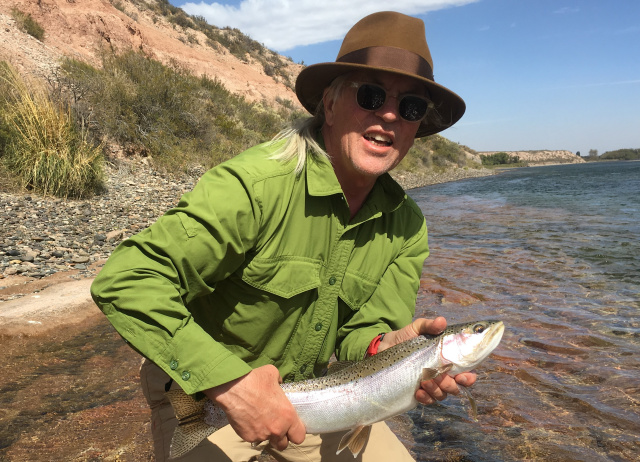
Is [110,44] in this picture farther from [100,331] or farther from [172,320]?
[172,320]

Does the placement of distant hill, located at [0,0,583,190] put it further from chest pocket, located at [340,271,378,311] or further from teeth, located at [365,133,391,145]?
chest pocket, located at [340,271,378,311]

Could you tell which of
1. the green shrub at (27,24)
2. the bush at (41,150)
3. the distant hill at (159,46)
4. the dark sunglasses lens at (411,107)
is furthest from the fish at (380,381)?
the green shrub at (27,24)

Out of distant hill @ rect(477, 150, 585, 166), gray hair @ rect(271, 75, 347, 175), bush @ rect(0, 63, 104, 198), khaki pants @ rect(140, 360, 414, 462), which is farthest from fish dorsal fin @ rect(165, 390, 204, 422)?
distant hill @ rect(477, 150, 585, 166)

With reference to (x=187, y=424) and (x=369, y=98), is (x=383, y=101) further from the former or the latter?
(x=187, y=424)

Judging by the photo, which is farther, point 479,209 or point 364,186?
point 479,209

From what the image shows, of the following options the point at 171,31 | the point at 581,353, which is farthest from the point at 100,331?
the point at 171,31

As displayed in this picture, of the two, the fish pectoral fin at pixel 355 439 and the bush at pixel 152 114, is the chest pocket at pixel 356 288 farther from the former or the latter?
the bush at pixel 152 114

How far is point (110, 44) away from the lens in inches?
1056

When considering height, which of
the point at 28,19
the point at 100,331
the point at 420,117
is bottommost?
the point at 100,331

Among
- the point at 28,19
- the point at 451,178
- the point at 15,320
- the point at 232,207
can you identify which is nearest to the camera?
the point at 232,207

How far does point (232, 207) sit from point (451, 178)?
157ft

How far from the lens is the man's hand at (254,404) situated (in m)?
1.94

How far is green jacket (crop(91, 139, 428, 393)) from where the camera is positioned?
1.91m

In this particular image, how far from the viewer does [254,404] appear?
76.8 inches
